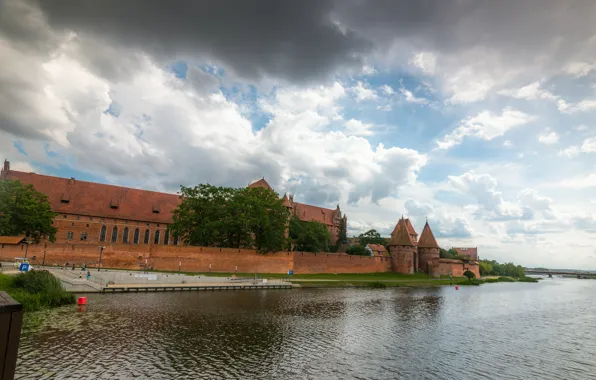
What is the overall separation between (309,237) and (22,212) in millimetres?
40188

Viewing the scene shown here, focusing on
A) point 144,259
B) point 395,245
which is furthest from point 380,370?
point 395,245

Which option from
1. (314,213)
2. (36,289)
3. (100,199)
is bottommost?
(36,289)

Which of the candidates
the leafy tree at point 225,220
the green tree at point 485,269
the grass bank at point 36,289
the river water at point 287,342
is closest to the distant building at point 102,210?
the leafy tree at point 225,220

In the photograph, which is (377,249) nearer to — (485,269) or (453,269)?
(453,269)

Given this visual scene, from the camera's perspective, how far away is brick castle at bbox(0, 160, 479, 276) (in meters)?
40.6

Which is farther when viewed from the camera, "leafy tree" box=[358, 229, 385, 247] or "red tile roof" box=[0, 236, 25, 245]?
"leafy tree" box=[358, 229, 385, 247]

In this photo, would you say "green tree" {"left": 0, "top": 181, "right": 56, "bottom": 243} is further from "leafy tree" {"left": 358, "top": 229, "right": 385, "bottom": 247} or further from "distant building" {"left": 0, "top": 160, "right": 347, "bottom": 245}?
"leafy tree" {"left": 358, "top": 229, "right": 385, "bottom": 247}

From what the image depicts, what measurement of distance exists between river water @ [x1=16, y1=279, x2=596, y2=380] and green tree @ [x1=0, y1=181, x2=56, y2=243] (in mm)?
18414

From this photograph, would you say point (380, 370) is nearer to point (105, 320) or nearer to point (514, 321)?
point (105, 320)

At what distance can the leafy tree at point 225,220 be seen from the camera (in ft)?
151

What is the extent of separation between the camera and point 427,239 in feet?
234

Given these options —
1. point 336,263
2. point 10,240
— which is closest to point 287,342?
point 10,240

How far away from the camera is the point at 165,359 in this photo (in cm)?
1292

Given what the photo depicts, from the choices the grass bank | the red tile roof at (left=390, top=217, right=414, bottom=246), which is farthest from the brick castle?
the grass bank
